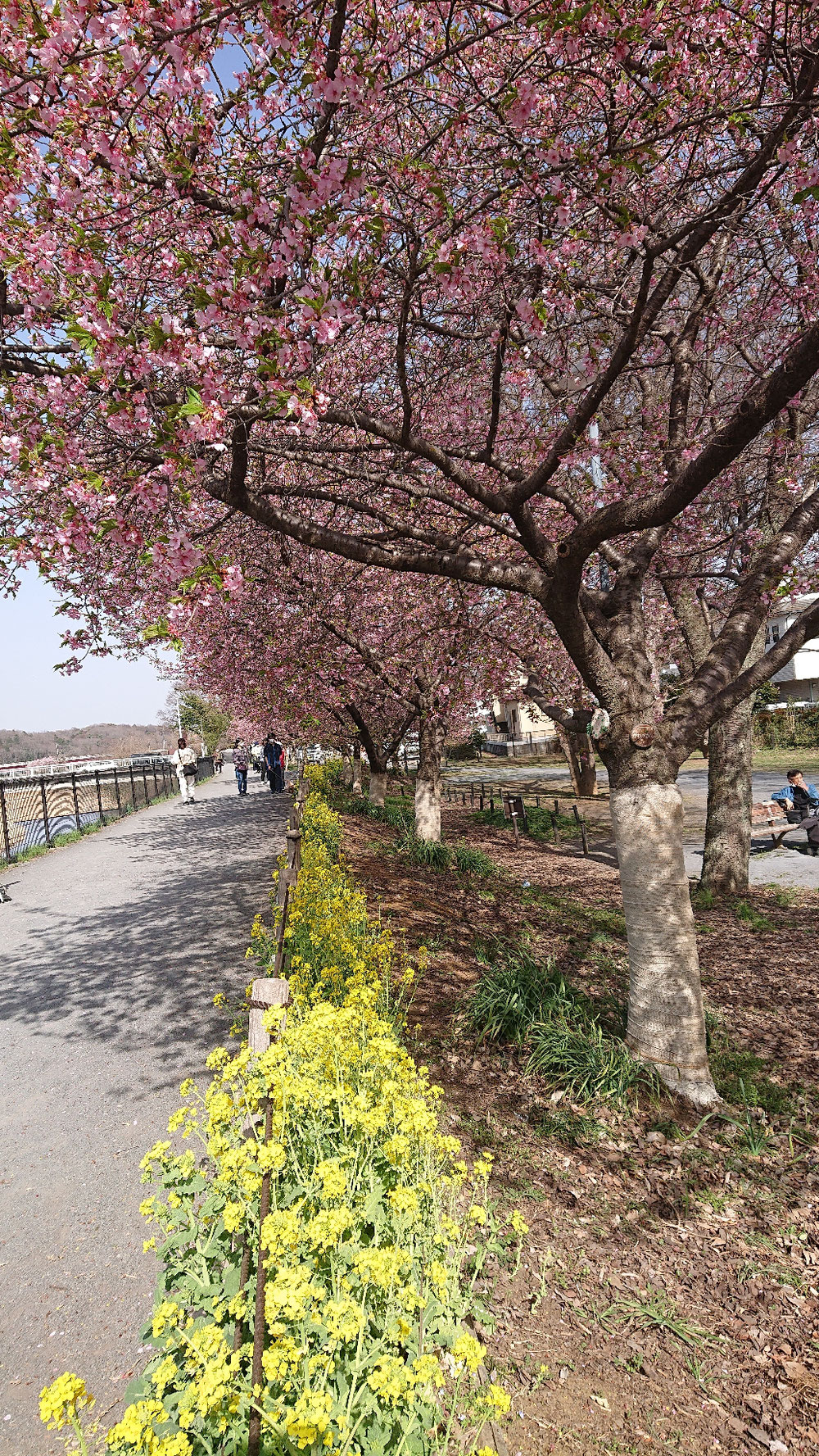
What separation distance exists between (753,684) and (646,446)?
2.64m

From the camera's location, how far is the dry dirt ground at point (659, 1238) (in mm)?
2479

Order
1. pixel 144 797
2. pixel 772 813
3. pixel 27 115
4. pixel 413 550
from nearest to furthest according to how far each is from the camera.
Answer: pixel 27 115, pixel 413 550, pixel 772 813, pixel 144 797

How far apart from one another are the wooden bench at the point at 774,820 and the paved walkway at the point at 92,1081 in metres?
8.47

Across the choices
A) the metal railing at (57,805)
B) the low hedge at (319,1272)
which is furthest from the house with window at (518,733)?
the low hedge at (319,1272)

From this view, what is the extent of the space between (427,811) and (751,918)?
5437 mm

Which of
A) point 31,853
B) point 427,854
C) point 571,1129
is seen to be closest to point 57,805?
point 31,853

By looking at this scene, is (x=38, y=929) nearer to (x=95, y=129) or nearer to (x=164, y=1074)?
(x=164, y=1074)

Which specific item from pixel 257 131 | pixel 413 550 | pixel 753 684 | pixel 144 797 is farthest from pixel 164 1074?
pixel 144 797

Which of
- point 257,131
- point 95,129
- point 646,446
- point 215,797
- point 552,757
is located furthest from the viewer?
point 552,757

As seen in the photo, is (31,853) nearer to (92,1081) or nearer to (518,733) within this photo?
(92,1081)

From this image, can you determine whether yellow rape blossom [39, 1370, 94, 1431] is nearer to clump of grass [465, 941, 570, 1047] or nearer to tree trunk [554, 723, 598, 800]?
clump of grass [465, 941, 570, 1047]

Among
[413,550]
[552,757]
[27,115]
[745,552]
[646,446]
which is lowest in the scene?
[552,757]

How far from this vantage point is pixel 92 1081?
195 inches

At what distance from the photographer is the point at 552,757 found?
134 ft
